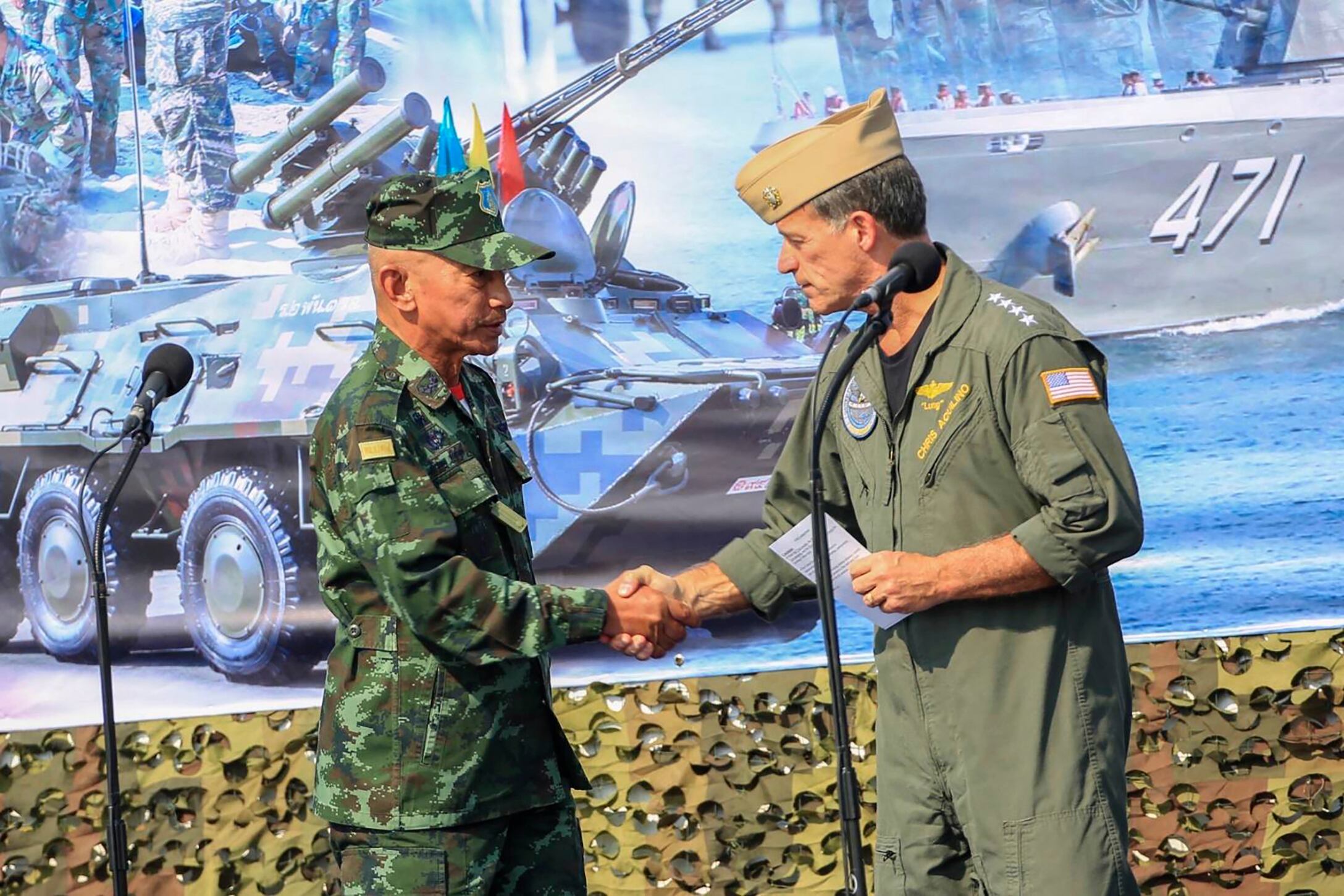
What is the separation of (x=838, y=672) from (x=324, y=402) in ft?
7.70

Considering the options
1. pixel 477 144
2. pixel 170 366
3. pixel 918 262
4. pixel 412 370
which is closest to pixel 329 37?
pixel 477 144

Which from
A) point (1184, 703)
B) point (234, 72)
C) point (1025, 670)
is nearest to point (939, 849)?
point (1025, 670)

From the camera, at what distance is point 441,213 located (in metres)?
2.70

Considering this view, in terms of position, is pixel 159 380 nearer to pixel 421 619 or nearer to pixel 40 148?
pixel 421 619

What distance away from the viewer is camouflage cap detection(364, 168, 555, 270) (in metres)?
2.68

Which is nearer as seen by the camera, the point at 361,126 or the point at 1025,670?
the point at 1025,670

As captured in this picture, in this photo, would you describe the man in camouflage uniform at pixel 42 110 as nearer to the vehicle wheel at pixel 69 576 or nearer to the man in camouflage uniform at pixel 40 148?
the man in camouflage uniform at pixel 40 148

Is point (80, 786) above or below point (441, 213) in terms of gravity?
below

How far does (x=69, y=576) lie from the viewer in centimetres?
425

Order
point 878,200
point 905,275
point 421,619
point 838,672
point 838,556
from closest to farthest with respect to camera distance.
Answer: point 838,672
point 905,275
point 421,619
point 838,556
point 878,200

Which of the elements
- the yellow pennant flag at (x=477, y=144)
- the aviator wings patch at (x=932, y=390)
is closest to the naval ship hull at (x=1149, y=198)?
the yellow pennant flag at (x=477, y=144)

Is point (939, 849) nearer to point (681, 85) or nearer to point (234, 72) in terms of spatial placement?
point (681, 85)

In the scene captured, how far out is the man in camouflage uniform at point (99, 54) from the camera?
Answer: 14.0ft

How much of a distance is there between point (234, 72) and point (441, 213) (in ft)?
6.25
